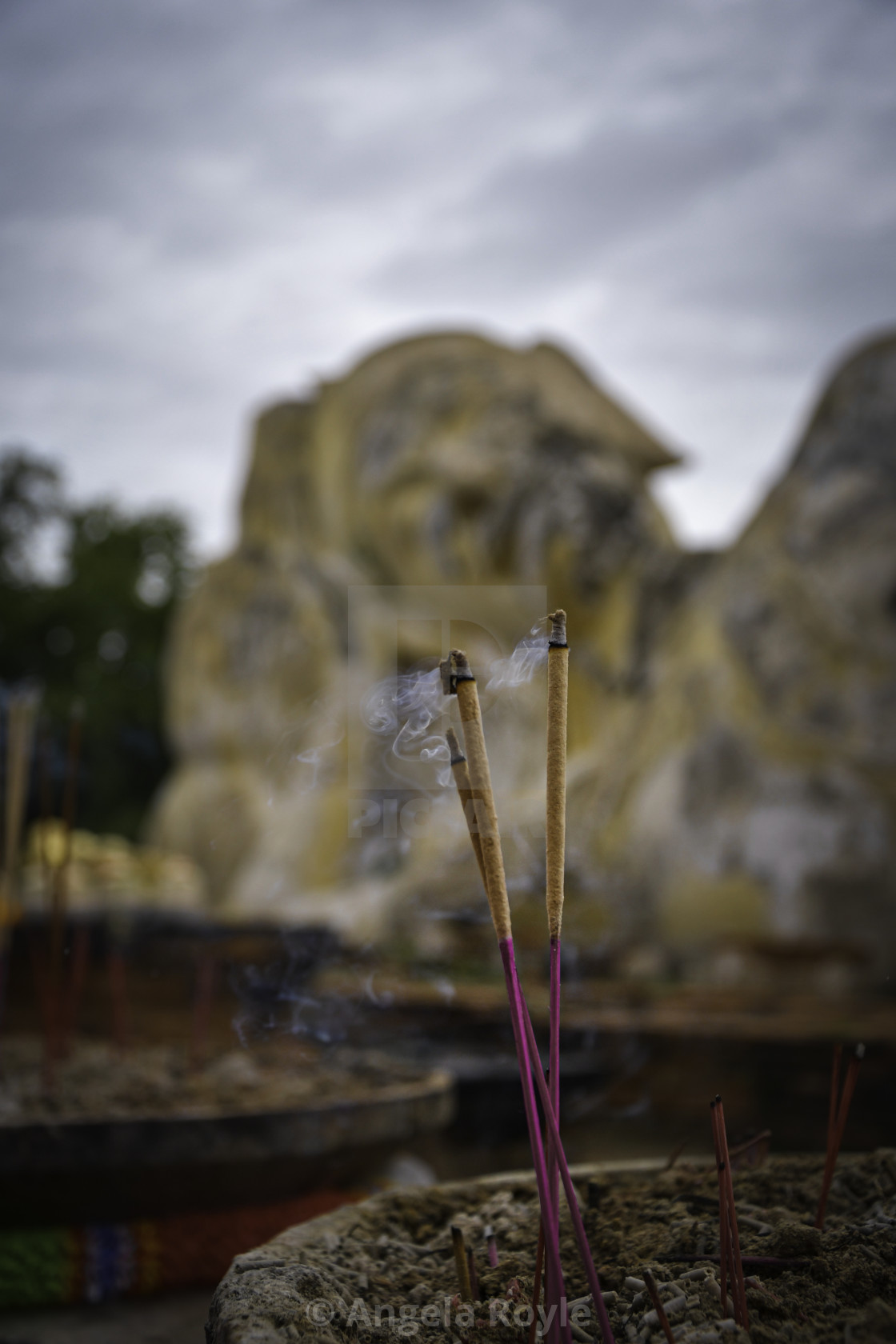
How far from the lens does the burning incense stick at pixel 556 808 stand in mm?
671

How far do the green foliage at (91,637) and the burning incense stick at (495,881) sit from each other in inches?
356

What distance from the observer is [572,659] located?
4.89 m

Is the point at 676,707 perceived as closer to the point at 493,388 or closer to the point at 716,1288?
the point at 493,388

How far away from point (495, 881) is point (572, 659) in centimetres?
424

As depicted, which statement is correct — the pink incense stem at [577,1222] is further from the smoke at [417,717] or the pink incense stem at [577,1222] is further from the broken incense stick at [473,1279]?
the smoke at [417,717]

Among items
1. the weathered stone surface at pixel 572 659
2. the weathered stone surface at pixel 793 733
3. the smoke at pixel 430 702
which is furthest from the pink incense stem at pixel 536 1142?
the weathered stone surface at pixel 793 733

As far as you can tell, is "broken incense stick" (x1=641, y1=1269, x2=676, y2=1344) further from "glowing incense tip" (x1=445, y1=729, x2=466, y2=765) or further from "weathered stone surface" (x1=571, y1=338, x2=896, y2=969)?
"weathered stone surface" (x1=571, y1=338, x2=896, y2=969)

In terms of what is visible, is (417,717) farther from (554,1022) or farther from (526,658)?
(554,1022)

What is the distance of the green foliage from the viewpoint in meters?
9.48

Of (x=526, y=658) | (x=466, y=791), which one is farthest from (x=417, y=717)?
(x=466, y=791)

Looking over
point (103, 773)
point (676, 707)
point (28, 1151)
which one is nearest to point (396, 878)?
A: point (676, 707)

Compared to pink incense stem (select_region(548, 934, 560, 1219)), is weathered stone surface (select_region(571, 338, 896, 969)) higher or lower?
higher

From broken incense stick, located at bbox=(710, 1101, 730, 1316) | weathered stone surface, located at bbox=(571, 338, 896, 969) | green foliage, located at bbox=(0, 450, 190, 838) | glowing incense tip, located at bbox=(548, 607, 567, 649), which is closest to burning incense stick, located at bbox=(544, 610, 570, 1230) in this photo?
glowing incense tip, located at bbox=(548, 607, 567, 649)

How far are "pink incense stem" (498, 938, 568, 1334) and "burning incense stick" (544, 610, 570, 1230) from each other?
2 cm
